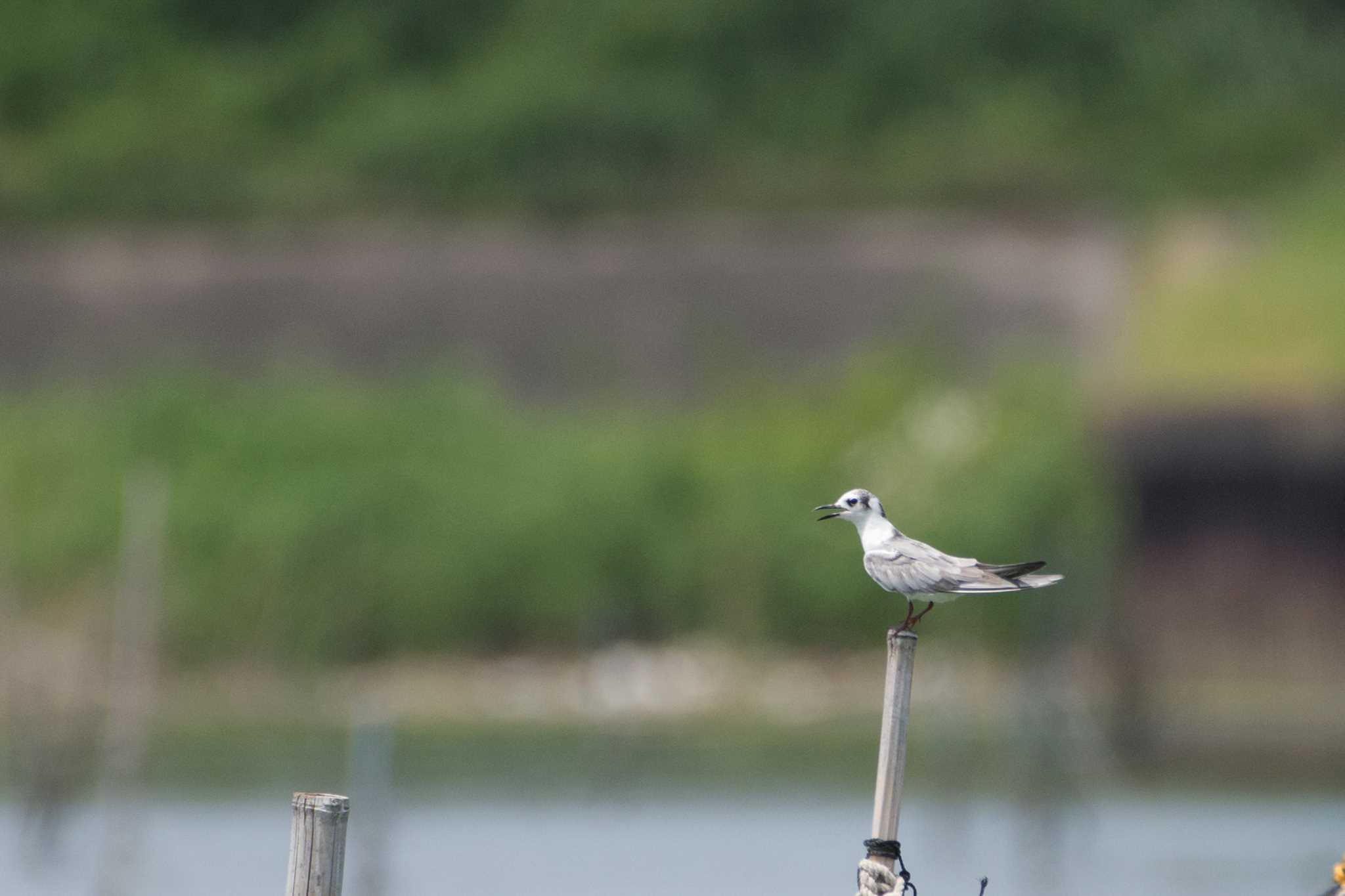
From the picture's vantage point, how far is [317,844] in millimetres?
10859

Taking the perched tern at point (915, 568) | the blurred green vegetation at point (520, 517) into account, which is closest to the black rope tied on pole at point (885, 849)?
the perched tern at point (915, 568)

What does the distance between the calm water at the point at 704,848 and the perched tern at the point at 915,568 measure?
684 inches

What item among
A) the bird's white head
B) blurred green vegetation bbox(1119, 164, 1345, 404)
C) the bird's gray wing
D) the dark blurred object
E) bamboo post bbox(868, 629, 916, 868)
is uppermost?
blurred green vegetation bbox(1119, 164, 1345, 404)

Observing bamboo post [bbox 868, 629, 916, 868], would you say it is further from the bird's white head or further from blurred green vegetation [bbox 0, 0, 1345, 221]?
blurred green vegetation [bbox 0, 0, 1345, 221]

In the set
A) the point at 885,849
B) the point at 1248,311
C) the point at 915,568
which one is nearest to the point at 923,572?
the point at 915,568

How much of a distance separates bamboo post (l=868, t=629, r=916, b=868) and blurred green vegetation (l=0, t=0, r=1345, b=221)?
68.3m

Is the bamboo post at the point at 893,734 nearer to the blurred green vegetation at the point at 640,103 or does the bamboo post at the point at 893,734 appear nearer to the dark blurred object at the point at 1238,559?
the dark blurred object at the point at 1238,559

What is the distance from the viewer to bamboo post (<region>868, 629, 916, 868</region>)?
1003 cm

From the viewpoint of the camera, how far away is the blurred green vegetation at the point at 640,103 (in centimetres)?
8500

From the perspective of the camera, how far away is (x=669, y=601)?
50.2 metres

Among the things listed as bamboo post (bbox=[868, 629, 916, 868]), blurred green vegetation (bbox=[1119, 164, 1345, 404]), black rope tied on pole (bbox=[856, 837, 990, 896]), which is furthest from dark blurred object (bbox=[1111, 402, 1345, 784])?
bamboo post (bbox=[868, 629, 916, 868])

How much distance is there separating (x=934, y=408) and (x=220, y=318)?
22.3m

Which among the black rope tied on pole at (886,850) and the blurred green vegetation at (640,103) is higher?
the blurred green vegetation at (640,103)

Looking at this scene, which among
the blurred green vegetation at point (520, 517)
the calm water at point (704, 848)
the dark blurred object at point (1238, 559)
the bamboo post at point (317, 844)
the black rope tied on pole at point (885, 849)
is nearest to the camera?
the black rope tied on pole at point (885, 849)
